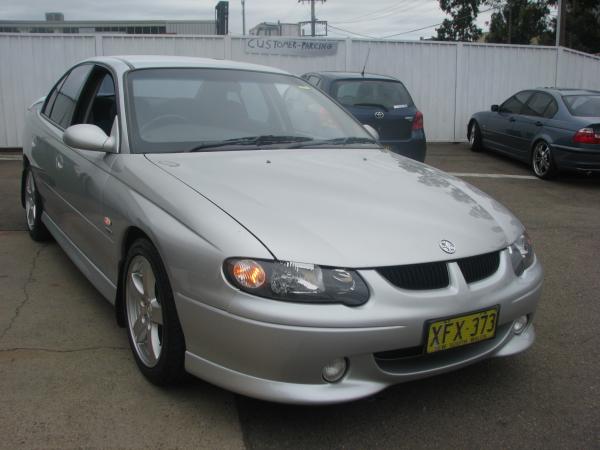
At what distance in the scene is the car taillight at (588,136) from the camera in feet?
28.5

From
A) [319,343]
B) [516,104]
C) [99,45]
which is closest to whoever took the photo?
[319,343]

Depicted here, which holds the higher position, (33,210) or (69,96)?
(69,96)

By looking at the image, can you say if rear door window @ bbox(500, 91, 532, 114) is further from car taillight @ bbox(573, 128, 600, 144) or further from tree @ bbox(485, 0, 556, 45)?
tree @ bbox(485, 0, 556, 45)

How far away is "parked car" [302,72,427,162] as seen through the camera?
8.23 m

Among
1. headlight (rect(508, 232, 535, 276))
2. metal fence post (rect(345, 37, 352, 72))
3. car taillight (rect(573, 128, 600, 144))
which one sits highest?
metal fence post (rect(345, 37, 352, 72))

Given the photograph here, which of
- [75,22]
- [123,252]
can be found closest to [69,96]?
[123,252]

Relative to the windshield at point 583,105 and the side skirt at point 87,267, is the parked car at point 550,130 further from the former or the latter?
the side skirt at point 87,267

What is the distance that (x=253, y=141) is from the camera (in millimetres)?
3613

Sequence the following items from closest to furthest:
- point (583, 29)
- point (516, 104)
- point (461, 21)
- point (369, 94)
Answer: point (369, 94), point (516, 104), point (583, 29), point (461, 21)

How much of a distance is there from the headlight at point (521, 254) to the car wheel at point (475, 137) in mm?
9452

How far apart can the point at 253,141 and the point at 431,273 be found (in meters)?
1.50

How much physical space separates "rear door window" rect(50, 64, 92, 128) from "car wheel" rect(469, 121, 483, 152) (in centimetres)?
900

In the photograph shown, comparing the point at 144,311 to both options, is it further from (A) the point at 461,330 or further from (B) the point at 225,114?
(A) the point at 461,330

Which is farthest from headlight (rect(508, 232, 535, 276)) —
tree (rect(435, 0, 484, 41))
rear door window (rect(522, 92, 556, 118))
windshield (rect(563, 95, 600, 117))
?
tree (rect(435, 0, 484, 41))
